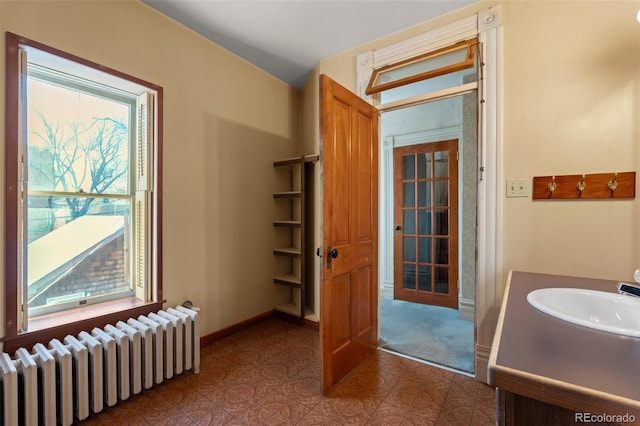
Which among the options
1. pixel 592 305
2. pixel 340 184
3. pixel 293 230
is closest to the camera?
pixel 592 305

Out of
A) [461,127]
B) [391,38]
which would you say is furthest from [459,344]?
[391,38]

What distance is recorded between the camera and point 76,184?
183 centimetres

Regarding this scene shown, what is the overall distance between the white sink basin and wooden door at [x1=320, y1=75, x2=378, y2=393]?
1.08 m

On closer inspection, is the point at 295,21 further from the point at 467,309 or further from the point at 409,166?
the point at 467,309

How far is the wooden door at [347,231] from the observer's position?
1.79 meters

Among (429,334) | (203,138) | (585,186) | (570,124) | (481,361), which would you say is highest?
(203,138)

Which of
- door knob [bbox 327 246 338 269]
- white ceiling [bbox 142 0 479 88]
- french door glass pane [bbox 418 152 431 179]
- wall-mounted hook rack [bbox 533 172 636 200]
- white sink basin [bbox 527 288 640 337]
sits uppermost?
white ceiling [bbox 142 0 479 88]

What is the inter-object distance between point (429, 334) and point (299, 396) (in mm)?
1512

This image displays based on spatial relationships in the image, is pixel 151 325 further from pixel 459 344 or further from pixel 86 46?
pixel 459 344

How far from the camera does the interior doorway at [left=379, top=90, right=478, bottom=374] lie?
2.98 m

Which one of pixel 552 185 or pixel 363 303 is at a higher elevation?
pixel 552 185

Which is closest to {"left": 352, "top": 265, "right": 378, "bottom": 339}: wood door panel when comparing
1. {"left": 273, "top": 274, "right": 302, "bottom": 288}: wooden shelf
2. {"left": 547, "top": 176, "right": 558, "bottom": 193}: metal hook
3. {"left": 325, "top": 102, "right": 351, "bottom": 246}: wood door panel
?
{"left": 325, "top": 102, "right": 351, "bottom": 246}: wood door panel

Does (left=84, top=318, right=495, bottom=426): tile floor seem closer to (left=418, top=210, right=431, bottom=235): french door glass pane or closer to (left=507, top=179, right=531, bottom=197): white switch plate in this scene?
(left=507, top=179, right=531, bottom=197): white switch plate

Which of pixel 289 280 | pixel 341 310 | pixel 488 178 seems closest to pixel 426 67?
pixel 488 178
